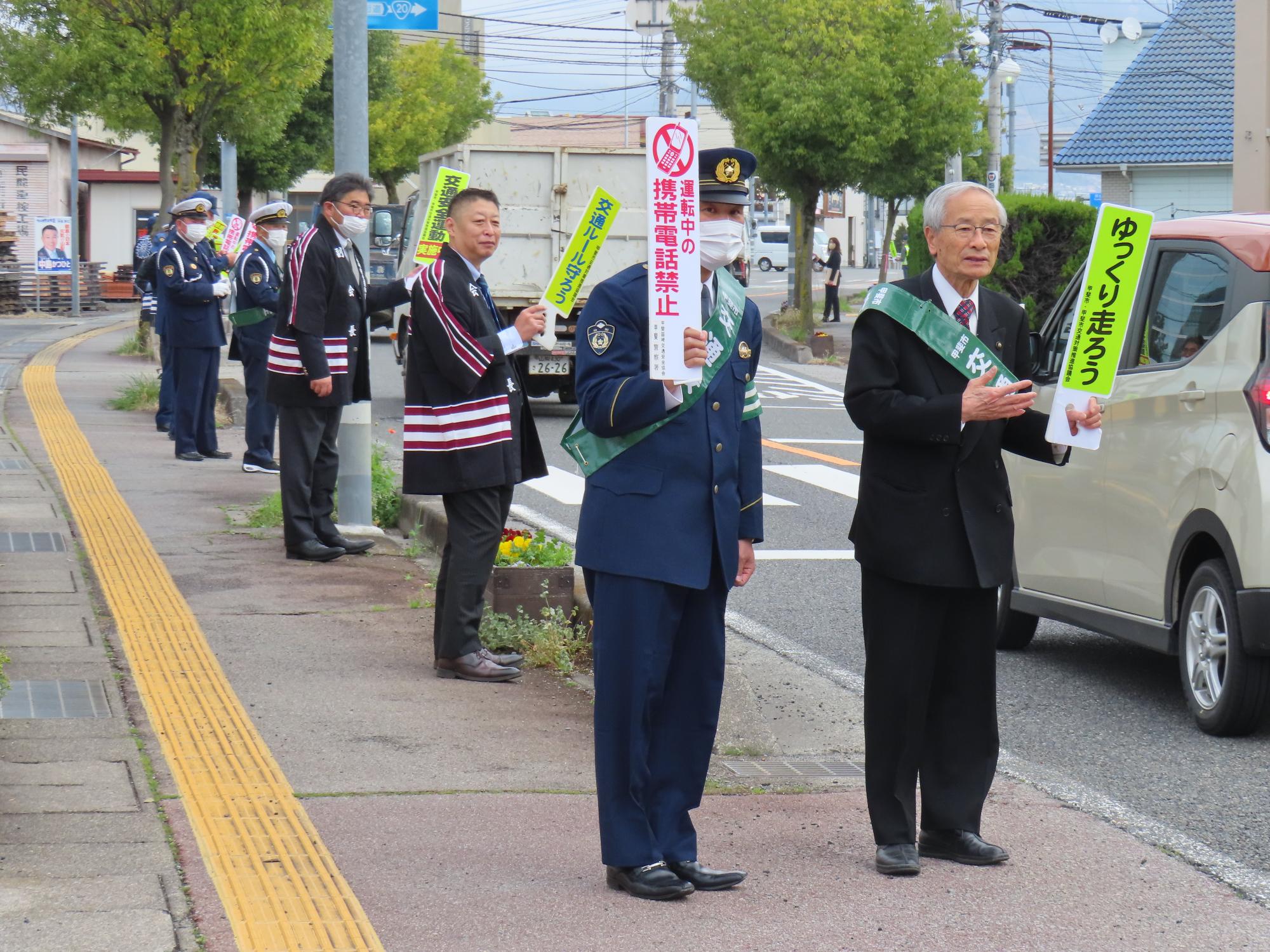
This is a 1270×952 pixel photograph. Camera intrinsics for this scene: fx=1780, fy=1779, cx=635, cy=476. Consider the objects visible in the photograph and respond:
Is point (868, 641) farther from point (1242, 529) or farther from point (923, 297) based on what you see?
point (1242, 529)

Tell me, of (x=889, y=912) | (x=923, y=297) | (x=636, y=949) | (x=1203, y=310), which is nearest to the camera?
(x=636, y=949)

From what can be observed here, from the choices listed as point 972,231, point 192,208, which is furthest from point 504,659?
point 192,208

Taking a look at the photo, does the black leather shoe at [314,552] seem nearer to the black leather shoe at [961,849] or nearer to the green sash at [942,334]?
the black leather shoe at [961,849]

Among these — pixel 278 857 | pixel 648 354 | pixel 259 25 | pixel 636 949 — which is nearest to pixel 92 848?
pixel 278 857

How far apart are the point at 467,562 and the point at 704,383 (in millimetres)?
2630

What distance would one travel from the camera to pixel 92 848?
15.2 feet

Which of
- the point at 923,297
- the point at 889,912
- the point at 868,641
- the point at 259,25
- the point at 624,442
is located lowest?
the point at 889,912

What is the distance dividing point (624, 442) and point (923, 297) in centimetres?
93

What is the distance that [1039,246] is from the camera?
75.2 feet

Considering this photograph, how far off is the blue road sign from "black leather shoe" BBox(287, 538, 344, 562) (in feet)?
9.76

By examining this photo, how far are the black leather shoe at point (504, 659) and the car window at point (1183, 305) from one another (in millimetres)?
2728

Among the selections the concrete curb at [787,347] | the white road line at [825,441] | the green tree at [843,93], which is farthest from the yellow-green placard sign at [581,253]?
the green tree at [843,93]

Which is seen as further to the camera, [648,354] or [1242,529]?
[1242,529]

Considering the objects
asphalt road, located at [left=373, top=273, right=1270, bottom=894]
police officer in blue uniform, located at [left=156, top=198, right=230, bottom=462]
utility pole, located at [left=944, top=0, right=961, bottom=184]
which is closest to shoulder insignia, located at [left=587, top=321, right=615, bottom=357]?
asphalt road, located at [left=373, top=273, right=1270, bottom=894]
